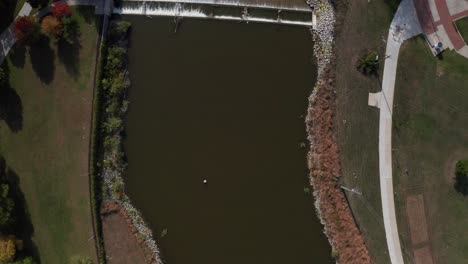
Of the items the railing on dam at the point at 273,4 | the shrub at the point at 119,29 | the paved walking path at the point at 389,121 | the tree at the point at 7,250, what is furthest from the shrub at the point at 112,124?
the paved walking path at the point at 389,121

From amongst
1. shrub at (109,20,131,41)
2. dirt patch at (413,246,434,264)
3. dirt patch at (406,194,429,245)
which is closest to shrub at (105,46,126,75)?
shrub at (109,20,131,41)

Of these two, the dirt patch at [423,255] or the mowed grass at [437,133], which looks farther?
the dirt patch at [423,255]

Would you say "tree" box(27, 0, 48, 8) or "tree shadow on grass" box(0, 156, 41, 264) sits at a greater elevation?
"tree" box(27, 0, 48, 8)

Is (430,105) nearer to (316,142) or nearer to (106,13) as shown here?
(316,142)

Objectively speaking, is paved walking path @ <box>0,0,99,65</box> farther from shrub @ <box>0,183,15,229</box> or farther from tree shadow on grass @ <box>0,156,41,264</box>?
shrub @ <box>0,183,15,229</box>

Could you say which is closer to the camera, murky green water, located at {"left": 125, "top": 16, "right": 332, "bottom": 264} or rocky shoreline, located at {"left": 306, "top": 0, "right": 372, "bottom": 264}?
rocky shoreline, located at {"left": 306, "top": 0, "right": 372, "bottom": 264}

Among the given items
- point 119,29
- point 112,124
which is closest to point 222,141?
point 112,124

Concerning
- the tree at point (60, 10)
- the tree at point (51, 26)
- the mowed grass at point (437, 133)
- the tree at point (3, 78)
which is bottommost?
the mowed grass at point (437, 133)

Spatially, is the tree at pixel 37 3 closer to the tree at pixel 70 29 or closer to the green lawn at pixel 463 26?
the tree at pixel 70 29

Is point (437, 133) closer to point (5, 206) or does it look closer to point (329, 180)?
point (329, 180)
